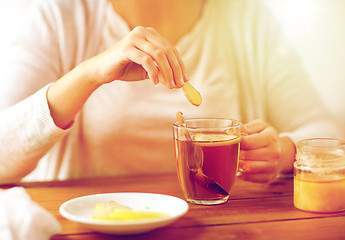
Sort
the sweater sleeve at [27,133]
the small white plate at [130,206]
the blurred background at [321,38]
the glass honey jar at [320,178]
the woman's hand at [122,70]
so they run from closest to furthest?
the small white plate at [130,206], the glass honey jar at [320,178], the woman's hand at [122,70], the sweater sleeve at [27,133], the blurred background at [321,38]

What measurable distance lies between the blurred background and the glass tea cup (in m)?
0.96

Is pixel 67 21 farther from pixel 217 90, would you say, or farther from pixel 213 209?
pixel 213 209

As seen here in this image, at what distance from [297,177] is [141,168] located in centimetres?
79

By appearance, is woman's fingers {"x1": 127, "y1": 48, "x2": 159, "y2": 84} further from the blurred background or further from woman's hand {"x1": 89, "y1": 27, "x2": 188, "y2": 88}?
the blurred background

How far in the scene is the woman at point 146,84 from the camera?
1.44m

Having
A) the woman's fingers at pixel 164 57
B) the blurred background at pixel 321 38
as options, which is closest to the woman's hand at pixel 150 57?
the woman's fingers at pixel 164 57

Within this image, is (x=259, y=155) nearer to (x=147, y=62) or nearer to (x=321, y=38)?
(x=147, y=62)

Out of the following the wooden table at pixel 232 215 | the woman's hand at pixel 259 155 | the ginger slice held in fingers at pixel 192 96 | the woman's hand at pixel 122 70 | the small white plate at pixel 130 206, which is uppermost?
the woman's hand at pixel 122 70

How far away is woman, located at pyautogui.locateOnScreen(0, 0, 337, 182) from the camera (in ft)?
4.74

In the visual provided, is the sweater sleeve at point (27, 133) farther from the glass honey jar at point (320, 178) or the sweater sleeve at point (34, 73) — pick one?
the glass honey jar at point (320, 178)

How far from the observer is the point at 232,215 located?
34.9 inches

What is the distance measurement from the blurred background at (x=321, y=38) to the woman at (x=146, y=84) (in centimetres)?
5

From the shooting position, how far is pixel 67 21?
1.55 metres

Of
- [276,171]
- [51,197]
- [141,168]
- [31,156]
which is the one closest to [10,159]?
[31,156]
